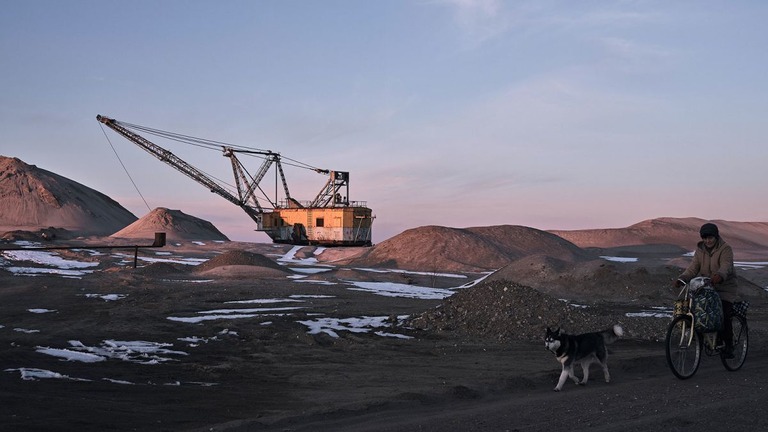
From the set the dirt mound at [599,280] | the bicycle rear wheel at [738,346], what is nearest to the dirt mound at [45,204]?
the dirt mound at [599,280]

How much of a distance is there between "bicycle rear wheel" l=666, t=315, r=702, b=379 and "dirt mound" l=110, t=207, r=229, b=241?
82.2 m

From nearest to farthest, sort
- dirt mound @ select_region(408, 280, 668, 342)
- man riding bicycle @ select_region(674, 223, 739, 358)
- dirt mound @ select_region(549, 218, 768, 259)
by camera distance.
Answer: man riding bicycle @ select_region(674, 223, 739, 358) → dirt mound @ select_region(408, 280, 668, 342) → dirt mound @ select_region(549, 218, 768, 259)

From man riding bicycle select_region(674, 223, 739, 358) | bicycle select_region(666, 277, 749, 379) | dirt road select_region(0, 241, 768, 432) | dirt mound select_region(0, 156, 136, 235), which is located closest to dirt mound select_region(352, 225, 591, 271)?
dirt road select_region(0, 241, 768, 432)

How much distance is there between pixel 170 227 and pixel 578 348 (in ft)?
305

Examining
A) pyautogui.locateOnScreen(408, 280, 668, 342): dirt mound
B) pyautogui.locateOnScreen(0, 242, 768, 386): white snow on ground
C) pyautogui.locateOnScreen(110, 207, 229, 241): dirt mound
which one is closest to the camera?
pyautogui.locateOnScreen(0, 242, 768, 386): white snow on ground

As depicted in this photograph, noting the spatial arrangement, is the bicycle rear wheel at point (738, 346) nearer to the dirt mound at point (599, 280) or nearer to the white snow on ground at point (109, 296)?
the white snow on ground at point (109, 296)

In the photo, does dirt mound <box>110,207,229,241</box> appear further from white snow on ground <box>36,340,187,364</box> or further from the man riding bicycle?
the man riding bicycle

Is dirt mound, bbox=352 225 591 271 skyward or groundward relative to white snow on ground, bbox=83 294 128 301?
skyward

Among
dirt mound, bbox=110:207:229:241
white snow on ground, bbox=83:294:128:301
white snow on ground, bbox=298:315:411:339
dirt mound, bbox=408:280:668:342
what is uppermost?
dirt mound, bbox=110:207:229:241

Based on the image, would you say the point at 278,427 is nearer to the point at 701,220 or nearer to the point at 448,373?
the point at 448,373

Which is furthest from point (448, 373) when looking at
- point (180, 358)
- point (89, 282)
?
point (89, 282)

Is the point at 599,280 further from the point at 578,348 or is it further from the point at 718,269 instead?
the point at 578,348

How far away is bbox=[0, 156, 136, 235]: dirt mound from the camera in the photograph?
345 ft

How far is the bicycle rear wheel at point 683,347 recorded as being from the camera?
10.0 m
